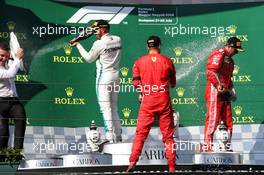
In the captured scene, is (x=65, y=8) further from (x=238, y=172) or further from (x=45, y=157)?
(x=238, y=172)

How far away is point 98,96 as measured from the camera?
10039 millimetres

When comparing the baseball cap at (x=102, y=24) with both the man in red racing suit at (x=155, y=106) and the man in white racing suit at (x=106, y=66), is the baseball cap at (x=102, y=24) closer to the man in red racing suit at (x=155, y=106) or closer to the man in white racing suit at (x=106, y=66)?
the man in white racing suit at (x=106, y=66)

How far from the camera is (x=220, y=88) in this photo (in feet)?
31.2

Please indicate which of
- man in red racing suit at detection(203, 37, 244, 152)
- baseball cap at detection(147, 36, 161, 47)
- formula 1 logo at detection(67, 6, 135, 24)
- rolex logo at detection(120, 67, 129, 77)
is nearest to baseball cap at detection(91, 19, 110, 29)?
formula 1 logo at detection(67, 6, 135, 24)

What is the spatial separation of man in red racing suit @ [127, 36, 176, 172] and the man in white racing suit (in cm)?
141

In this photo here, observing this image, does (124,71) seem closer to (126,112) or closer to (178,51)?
(126,112)

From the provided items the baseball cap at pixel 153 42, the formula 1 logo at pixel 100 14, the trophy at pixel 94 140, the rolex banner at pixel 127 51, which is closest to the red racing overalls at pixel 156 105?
the baseball cap at pixel 153 42

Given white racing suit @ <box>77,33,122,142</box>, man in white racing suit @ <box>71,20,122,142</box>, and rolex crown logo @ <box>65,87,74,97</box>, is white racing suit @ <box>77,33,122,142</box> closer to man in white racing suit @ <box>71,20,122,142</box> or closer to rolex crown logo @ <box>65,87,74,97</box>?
man in white racing suit @ <box>71,20,122,142</box>

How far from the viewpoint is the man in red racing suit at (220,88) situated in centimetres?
948

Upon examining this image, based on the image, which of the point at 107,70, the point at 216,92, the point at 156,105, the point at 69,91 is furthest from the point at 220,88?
the point at 69,91

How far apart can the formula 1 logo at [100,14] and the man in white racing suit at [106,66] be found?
3.00 ft

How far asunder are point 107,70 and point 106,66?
0.13 feet

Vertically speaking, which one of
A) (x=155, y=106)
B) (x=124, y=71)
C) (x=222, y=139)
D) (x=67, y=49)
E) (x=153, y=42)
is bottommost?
(x=222, y=139)

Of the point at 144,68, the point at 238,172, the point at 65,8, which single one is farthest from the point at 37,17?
the point at 238,172
